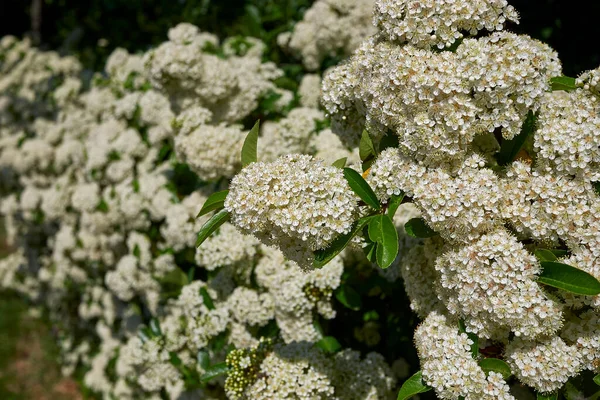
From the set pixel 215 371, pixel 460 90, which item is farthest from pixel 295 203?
pixel 215 371

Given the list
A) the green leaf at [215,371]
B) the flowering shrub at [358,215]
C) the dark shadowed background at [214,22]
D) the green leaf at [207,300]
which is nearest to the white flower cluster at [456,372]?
the flowering shrub at [358,215]

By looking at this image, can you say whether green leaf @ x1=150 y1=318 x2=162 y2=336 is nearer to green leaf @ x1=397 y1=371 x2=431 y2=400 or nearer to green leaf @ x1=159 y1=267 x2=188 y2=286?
green leaf @ x1=159 y1=267 x2=188 y2=286

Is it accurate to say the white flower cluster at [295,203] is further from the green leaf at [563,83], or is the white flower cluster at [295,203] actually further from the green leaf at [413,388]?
the green leaf at [563,83]

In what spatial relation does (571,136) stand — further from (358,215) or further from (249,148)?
(249,148)

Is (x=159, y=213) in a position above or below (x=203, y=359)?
above

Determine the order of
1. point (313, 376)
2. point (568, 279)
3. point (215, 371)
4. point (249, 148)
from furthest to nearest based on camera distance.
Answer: point (215, 371), point (313, 376), point (249, 148), point (568, 279)

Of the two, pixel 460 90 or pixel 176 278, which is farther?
pixel 176 278

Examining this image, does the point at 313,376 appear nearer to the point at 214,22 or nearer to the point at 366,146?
the point at 366,146

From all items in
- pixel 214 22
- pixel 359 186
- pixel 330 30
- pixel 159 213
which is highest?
pixel 359 186

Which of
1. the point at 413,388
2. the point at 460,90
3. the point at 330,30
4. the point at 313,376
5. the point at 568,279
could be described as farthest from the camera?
the point at 330,30
